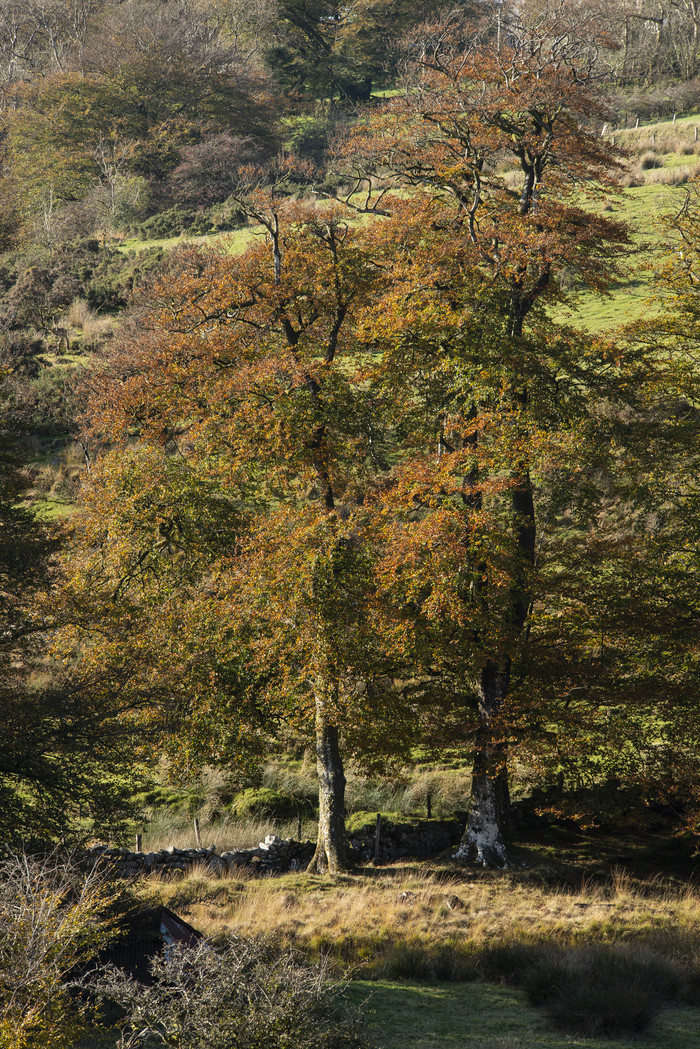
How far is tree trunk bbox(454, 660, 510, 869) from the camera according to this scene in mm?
17719

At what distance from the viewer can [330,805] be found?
17.8 metres

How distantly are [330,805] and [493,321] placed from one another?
1051 cm

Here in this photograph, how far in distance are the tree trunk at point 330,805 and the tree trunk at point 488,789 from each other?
2.68m

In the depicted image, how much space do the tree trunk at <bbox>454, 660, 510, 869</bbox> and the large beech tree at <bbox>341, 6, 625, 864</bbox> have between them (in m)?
0.03

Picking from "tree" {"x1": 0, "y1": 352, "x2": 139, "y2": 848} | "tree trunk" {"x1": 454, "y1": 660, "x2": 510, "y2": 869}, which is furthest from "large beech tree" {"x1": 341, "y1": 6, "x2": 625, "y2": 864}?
"tree" {"x1": 0, "y1": 352, "x2": 139, "y2": 848}

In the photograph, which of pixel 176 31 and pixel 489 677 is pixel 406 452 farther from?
pixel 176 31

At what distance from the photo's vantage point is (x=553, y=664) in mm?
18203

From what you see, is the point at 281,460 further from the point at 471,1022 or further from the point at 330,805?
the point at 471,1022

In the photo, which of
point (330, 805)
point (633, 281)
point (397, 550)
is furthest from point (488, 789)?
point (633, 281)

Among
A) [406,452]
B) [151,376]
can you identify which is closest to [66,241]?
[151,376]

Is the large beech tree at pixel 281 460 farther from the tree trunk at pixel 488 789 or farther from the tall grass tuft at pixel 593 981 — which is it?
the tall grass tuft at pixel 593 981

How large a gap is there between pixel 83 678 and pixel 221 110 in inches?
2468

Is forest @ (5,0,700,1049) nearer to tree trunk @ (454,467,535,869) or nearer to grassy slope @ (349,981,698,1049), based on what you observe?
tree trunk @ (454,467,535,869)

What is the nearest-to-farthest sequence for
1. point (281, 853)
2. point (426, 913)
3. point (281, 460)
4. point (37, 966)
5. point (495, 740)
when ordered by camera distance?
1. point (37, 966)
2. point (426, 913)
3. point (495, 740)
4. point (281, 853)
5. point (281, 460)
